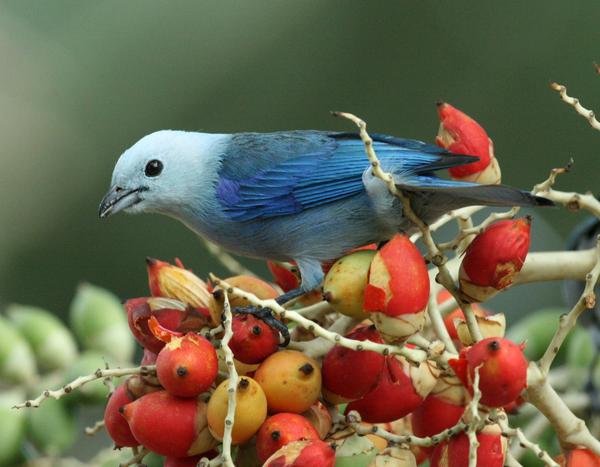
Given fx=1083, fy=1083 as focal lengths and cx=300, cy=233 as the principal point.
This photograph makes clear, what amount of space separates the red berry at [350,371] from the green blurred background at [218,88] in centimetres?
420

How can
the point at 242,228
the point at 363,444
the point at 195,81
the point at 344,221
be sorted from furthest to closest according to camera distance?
the point at 195,81, the point at 242,228, the point at 344,221, the point at 363,444

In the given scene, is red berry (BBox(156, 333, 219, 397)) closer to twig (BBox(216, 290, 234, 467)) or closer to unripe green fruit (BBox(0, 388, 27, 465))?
twig (BBox(216, 290, 234, 467))

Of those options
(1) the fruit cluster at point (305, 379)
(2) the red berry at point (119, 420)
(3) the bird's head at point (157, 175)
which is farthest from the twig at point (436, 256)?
(3) the bird's head at point (157, 175)

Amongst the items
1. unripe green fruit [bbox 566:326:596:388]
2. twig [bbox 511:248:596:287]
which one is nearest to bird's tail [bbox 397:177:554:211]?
twig [bbox 511:248:596:287]

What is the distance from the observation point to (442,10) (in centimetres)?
675

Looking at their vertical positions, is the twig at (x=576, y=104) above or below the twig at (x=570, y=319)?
above

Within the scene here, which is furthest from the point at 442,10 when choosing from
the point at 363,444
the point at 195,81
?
the point at 363,444

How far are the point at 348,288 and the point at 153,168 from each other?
4.47 feet

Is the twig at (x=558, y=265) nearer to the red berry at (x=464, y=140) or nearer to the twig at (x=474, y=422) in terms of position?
the red berry at (x=464, y=140)

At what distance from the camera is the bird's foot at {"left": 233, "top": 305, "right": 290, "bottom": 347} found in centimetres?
212

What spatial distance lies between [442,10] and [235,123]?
1.47 metres

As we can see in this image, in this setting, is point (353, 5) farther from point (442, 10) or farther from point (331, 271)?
point (331, 271)

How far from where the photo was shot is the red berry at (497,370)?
6.16 feet

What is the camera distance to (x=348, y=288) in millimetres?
2096
